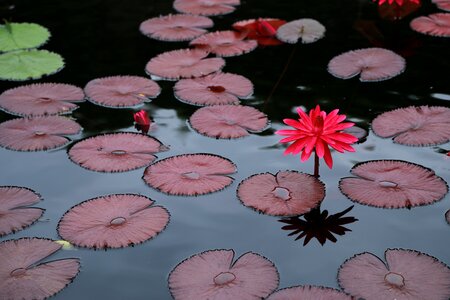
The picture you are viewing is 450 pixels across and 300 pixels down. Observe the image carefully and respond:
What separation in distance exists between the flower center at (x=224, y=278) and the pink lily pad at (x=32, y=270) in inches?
17.0

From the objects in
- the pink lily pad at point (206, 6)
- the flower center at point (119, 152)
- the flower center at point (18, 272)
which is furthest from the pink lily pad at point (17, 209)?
the pink lily pad at point (206, 6)

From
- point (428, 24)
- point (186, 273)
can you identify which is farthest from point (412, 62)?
point (186, 273)

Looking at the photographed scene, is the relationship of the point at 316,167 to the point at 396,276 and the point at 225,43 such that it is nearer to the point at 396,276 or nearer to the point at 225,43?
the point at 396,276

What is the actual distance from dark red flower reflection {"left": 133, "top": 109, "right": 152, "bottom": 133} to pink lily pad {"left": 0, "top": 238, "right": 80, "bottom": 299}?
0.78 metres

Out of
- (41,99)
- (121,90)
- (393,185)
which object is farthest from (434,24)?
(41,99)

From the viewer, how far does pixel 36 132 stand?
2912mm

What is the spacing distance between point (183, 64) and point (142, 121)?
0.62m

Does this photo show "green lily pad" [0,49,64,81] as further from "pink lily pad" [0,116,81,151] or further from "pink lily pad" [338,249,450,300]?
"pink lily pad" [338,249,450,300]

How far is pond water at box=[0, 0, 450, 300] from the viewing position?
2219 millimetres

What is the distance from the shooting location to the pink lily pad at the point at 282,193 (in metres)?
2.41

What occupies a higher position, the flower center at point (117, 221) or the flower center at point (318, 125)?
the flower center at point (318, 125)

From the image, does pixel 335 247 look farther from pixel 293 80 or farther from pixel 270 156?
pixel 293 80

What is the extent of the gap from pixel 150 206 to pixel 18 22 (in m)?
2.03

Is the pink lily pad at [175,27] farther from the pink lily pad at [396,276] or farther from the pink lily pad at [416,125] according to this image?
the pink lily pad at [396,276]
